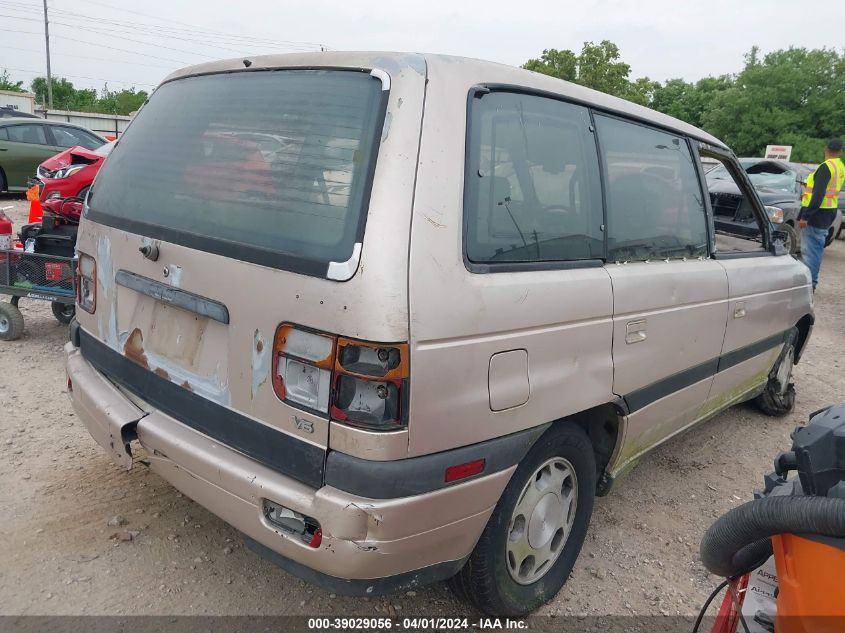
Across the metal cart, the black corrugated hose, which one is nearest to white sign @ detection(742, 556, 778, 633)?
the black corrugated hose

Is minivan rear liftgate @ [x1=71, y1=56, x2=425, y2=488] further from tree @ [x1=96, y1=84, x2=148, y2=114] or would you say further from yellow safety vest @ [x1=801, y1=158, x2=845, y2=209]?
tree @ [x1=96, y1=84, x2=148, y2=114]

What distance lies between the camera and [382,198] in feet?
5.98

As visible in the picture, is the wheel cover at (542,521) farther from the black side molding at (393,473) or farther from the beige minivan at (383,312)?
the black side molding at (393,473)

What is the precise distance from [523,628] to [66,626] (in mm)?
1626

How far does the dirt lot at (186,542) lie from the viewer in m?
2.45

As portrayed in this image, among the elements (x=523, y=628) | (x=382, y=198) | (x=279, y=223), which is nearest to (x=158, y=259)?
(x=279, y=223)

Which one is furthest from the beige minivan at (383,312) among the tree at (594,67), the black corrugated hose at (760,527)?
the tree at (594,67)

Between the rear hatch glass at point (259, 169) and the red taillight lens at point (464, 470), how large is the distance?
705mm

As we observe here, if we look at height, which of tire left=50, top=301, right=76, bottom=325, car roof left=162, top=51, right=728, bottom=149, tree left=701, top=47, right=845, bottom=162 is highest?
tree left=701, top=47, right=845, bottom=162

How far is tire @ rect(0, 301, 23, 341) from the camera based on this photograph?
16.7ft

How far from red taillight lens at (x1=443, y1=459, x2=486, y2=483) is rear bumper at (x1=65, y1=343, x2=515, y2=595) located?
0.09ft

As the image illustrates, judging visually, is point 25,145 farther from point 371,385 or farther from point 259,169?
point 371,385

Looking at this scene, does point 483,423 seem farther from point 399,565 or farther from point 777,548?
point 777,548

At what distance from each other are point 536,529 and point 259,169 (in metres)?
1.63
